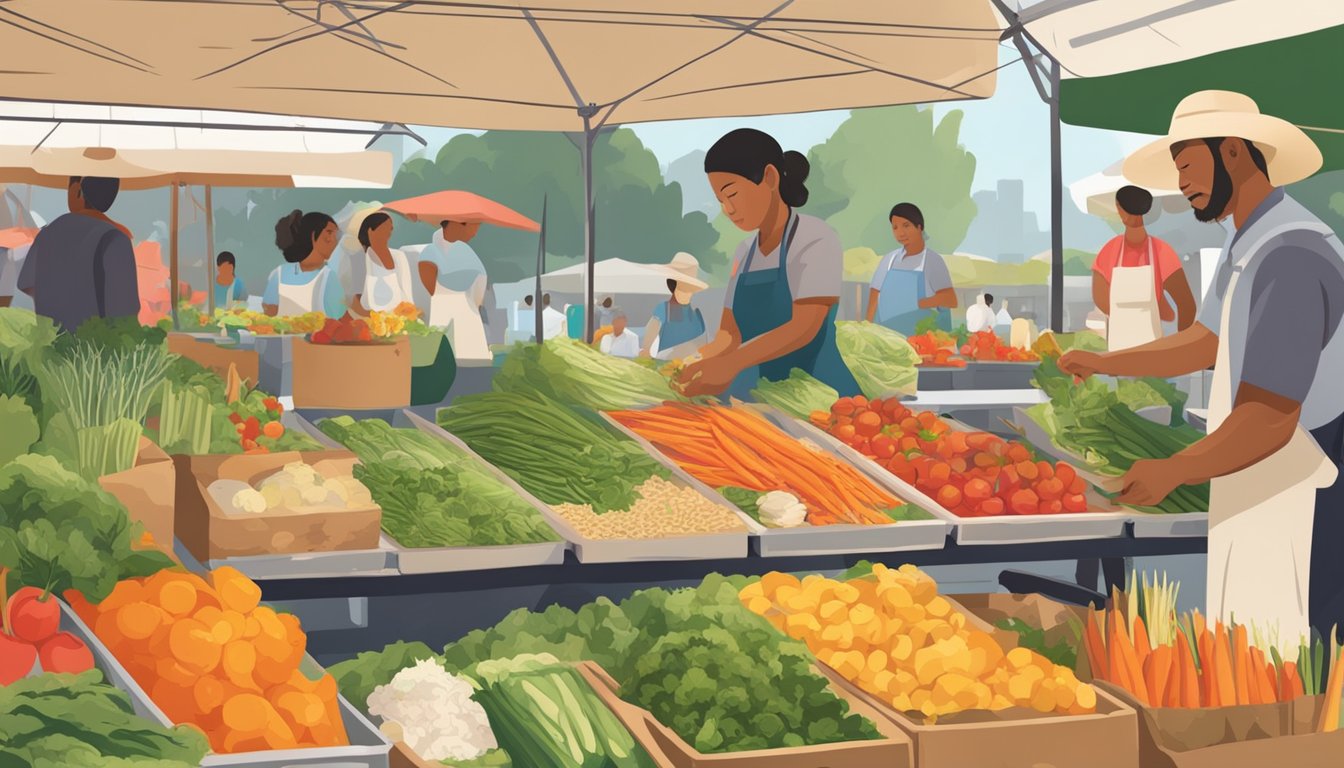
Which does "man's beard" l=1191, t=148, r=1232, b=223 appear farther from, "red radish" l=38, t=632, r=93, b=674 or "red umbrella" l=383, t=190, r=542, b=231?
"red umbrella" l=383, t=190, r=542, b=231

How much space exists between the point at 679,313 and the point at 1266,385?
8305mm

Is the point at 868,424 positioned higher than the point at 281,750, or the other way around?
the point at 868,424

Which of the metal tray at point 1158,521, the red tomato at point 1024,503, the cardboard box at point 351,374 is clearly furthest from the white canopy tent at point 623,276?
the red tomato at point 1024,503

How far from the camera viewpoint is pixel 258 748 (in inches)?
74.9

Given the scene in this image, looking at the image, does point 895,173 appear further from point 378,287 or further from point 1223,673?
point 1223,673

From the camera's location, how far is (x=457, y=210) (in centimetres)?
1284

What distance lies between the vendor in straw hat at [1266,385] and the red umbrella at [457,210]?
31.1 ft

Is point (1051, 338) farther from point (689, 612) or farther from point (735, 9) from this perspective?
point (689, 612)

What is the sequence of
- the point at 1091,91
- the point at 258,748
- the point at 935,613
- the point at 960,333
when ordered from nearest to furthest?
1. the point at 258,748
2. the point at 935,613
3. the point at 1091,91
4. the point at 960,333

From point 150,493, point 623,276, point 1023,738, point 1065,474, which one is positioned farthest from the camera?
point 623,276

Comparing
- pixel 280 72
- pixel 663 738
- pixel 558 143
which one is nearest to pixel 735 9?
pixel 280 72

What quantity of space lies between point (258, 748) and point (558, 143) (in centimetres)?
4681

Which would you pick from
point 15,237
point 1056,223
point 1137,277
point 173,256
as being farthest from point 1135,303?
point 15,237

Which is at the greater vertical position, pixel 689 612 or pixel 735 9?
pixel 735 9
